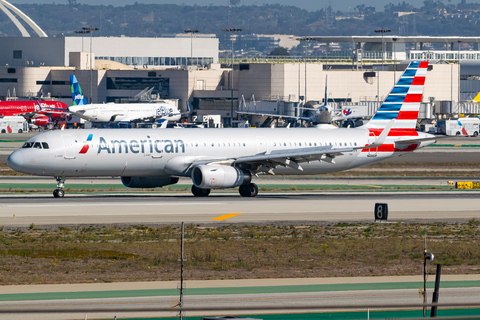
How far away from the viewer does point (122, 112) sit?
477ft

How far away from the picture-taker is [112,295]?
2364 centimetres

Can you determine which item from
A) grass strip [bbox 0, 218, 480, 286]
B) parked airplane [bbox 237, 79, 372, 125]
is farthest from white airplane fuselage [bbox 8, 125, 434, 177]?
parked airplane [bbox 237, 79, 372, 125]

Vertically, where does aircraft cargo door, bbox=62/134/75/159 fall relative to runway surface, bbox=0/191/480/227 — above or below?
above

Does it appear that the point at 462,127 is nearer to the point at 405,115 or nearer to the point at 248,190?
the point at 405,115

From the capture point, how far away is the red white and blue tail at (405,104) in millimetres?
56406

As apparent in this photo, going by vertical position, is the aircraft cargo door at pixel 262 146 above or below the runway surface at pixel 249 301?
above

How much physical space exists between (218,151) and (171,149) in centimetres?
352

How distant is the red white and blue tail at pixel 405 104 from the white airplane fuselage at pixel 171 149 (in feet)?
5.63

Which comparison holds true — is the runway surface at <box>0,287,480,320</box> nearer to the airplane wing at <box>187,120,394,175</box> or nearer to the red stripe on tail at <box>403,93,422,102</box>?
the airplane wing at <box>187,120,394,175</box>

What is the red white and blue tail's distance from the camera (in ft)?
185

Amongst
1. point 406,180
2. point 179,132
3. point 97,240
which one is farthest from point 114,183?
point 97,240

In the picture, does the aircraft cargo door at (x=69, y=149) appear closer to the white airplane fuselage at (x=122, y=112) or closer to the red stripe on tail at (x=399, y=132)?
the red stripe on tail at (x=399, y=132)

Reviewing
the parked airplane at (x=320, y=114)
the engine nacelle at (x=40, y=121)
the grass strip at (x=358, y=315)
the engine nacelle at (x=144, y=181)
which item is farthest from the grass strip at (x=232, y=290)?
the engine nacelle at (x=40, y=121)

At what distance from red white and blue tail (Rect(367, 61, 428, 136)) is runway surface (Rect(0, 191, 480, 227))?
591cm
